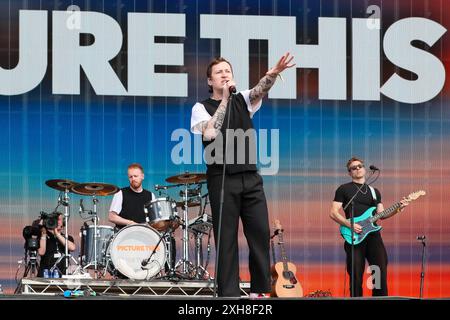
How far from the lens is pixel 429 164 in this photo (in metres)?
11.3

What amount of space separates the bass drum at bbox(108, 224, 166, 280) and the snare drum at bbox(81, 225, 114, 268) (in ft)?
0.97

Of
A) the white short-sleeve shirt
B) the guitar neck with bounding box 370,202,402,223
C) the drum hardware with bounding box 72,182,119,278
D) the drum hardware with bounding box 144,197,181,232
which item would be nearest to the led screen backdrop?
the drum hardware with bounding box 72,182,119,278

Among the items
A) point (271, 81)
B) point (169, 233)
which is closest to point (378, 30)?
point (169, 233)

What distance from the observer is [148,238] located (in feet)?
33.8

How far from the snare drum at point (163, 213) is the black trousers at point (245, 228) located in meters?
4.16

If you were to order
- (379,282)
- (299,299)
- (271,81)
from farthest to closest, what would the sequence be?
(379,282) < (271,81) < (299,299)

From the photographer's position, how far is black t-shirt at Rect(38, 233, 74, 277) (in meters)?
10.9

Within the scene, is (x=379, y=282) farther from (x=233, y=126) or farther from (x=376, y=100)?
(x=233, y=126)

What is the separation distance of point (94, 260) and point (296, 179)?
2.33 m

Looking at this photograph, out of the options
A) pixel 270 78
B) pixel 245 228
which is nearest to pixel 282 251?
pixel 245 228

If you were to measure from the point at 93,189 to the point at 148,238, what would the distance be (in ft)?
2.52

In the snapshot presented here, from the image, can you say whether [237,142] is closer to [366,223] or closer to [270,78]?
[270,78]

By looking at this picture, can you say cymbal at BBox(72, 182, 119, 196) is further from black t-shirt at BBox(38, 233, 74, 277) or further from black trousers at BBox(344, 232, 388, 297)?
black trousers at BBox(344, 232, 388, 297)

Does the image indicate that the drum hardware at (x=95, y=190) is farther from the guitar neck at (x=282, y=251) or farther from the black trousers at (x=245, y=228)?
the black trousers at (x=245, y=228)
